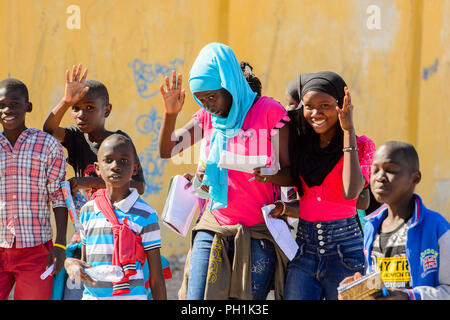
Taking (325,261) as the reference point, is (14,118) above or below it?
above

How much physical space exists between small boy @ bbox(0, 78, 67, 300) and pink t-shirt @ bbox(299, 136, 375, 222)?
159 centimetres

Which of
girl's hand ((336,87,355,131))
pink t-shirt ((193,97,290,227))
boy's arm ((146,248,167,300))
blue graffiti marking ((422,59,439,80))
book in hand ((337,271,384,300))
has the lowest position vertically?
boy's arm ((146,248,167,300))

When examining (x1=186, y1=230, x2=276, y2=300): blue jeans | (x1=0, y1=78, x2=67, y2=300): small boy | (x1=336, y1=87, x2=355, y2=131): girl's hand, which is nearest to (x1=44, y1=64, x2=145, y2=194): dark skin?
(x1=0, y1=78, x2=67, y2=300): small boy

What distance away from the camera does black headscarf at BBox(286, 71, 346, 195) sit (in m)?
3.71

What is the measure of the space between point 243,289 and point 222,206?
466mm

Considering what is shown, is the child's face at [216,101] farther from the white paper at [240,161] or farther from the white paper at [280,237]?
the white paper at [280,237]

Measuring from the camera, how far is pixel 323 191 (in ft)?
12.2

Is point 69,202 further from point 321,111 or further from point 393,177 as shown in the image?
point 393,177

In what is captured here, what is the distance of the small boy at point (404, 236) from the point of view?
3047 mm

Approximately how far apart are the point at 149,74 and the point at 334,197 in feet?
11.7

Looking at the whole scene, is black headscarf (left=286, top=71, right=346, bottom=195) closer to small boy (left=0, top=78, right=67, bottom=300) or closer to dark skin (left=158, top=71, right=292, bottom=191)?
dark skin (left=158, top=71, right=292, bottom=191)

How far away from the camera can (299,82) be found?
4.19 meters

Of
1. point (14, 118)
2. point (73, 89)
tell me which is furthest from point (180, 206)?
point (14, 118)
